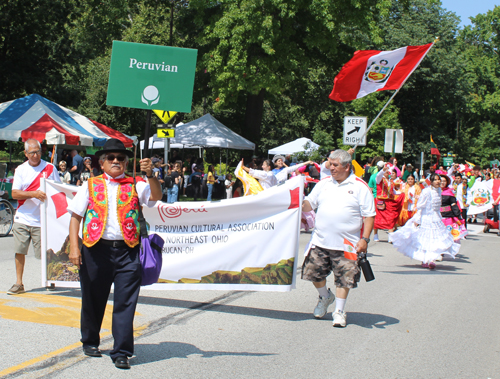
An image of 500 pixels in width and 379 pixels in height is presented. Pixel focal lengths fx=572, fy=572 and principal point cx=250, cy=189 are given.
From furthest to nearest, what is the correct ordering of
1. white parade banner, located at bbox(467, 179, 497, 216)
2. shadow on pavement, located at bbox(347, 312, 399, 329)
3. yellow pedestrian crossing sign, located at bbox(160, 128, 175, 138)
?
white parade banner, located at bbox(467, 179, 497, 216)
yellow pedestrian crossing sign, located at bbox(160, 128, 175, 138)
shadow on pavement, located at bbox(347, 312, 399, 329)

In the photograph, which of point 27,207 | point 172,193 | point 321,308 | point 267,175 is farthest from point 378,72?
point 172,193

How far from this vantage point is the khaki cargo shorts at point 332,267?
5.90 metres

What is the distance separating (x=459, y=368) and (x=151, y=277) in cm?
271

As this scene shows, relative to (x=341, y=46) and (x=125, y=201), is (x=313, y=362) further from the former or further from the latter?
(x=341, y=46)

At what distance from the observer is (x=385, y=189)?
1445cm

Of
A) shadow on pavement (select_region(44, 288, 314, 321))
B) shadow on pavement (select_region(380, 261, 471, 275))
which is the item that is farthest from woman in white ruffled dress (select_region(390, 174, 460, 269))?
shadow on pavement (select_region(44, 288, 314, 321))

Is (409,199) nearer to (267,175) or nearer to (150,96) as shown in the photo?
(267,175)

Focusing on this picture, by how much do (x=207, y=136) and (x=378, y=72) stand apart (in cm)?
1234

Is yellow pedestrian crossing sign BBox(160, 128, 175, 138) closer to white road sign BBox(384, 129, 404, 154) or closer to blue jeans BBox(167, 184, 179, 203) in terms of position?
blue jeans BBox(167, 184, 179, 203)

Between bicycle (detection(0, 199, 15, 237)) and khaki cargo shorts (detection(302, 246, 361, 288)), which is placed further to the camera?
bicycle (detection(0, 199, 15, 237))

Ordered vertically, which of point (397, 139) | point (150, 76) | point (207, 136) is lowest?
point (150, 76)

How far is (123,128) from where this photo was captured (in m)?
37.1

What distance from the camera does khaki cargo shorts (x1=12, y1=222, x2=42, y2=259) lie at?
6.89m

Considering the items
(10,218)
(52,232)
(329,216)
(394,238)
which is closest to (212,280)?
(329,216)
